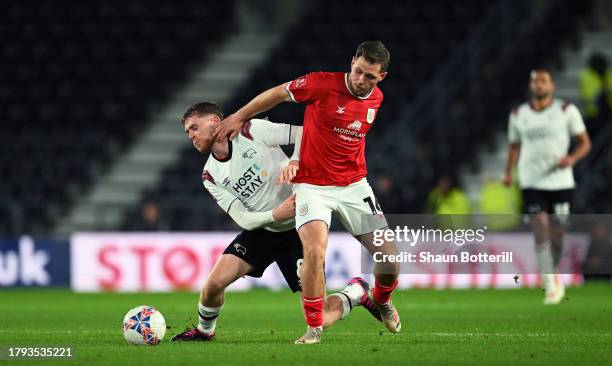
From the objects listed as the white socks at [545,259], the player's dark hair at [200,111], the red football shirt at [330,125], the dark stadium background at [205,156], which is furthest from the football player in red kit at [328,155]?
the white socks at [545,259]

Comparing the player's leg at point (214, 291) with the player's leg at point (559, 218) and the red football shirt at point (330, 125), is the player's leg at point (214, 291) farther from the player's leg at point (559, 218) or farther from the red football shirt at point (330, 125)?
the player's leg at point (559, 218)

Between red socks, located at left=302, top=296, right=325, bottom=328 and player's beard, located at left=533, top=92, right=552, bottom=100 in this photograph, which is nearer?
red socks, located at left=302, top=296, right=325, bottom=328

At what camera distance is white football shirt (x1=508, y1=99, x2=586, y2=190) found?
12.0 metres

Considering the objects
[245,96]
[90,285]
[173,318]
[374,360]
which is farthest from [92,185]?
[374,360]

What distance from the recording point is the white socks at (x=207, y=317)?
837cm

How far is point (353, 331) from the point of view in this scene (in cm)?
934

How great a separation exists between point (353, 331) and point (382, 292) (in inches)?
36.8

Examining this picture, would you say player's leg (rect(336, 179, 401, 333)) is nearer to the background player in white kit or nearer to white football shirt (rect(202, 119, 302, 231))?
white football shirt (rect(202, 119, 302, 231))

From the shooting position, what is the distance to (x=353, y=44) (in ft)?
70.4

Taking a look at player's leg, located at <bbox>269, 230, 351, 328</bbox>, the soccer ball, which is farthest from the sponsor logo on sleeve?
the soccer ball

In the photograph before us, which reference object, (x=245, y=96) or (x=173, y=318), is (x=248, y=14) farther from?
(x=173, y=318)

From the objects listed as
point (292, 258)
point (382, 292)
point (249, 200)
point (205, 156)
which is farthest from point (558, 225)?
point (205, 156)

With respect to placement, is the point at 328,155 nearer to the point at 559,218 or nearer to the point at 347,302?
the point at 347,302

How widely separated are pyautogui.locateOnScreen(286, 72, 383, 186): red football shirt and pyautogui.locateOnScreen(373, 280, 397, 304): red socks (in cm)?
82
